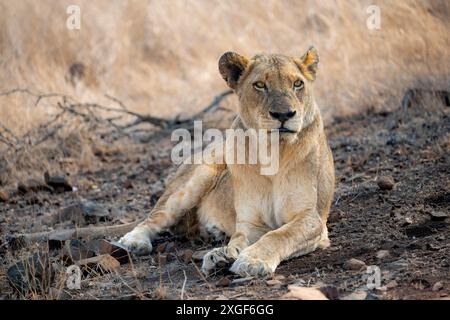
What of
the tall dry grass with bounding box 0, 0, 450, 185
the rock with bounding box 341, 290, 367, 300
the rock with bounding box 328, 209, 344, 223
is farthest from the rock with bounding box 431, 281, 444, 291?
the tall dry grass with bounding box 0, 0, 450, 185

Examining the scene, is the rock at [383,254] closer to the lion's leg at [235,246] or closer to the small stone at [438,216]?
the small stone at [438,216]

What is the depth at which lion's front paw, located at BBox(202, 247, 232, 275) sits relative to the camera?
4789mm

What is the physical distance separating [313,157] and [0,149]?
4.95 metres

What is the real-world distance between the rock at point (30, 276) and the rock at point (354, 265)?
1752 millimetres

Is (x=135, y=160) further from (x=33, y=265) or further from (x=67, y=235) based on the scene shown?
(x=33, y=265)

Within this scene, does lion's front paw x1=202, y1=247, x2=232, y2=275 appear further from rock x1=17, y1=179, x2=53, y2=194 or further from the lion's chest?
rock x1=17, y1=179, x2=53, y2=194

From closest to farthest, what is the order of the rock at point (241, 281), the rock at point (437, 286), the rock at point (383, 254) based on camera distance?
the rock at point (437, 286)
the rock at point (241, 281)
the rock at point (383, 254)

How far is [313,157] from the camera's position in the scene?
5.28 m

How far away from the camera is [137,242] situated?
575 cm

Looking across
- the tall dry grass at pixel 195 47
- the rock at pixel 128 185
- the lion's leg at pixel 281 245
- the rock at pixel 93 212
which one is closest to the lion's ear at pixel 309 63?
the lion's leg at pixel 281 245

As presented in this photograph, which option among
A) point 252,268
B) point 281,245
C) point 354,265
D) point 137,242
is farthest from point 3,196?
point 354,265

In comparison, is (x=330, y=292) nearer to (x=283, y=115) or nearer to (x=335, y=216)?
(x=283, y=115)

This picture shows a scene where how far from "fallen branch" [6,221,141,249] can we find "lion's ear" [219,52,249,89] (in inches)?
60.5

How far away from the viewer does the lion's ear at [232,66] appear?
542 cm
